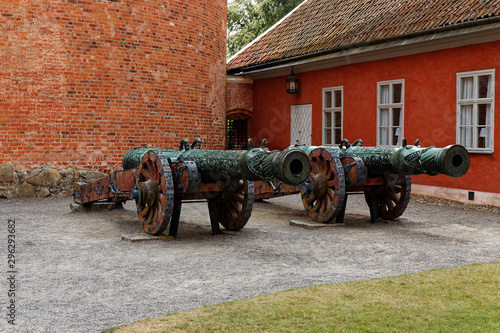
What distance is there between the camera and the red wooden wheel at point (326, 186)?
28.1ft

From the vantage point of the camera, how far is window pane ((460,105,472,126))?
1182cm

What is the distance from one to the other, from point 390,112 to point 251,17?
22.4 meters

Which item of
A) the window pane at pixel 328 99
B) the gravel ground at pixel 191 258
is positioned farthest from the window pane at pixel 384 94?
the gravel ground at pixel 191 258

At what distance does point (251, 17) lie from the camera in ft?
114

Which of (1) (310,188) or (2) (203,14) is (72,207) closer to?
(1) (310,188)

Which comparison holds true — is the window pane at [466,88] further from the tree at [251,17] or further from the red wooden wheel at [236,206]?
the tree at [251,17]

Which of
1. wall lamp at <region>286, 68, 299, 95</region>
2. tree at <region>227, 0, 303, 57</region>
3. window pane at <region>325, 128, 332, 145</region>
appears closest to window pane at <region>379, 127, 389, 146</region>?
window pane at <region>325, 128, 332, 145</region>

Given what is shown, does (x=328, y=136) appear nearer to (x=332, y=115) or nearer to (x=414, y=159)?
(x=332, y=115)

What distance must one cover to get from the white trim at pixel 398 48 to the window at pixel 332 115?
708mm

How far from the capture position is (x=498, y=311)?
435cm

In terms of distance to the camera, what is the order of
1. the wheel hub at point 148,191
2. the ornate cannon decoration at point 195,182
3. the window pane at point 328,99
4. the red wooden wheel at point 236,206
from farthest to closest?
1. the window pane at point 328,99
2. the red wooden wheel at point 236,206
3. the wheel hub at point 148,191
4. the ornate cannon decoration at point 195,182

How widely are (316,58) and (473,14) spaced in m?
4.66

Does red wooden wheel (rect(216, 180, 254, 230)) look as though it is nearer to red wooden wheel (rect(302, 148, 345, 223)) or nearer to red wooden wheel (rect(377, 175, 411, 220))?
red wooden wheel (rect(302, 148, 345, 223))

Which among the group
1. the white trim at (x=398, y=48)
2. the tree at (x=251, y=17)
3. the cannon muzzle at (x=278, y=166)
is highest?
the tree at (x=251, y=17)
